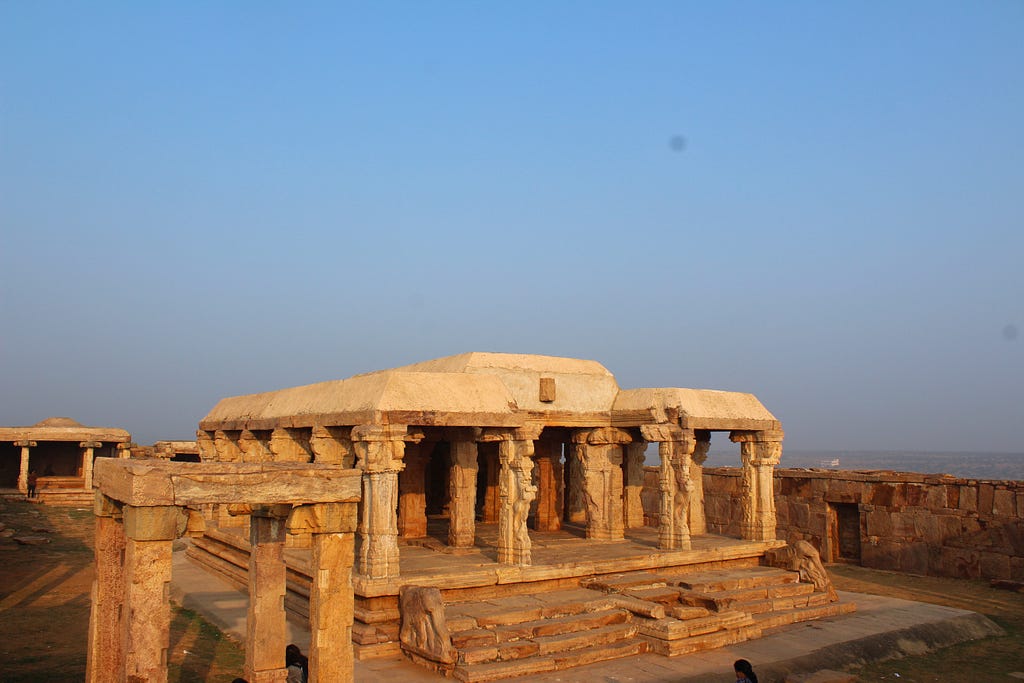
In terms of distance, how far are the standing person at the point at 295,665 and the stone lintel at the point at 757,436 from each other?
1109 centimetres

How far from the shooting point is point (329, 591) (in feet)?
27.7

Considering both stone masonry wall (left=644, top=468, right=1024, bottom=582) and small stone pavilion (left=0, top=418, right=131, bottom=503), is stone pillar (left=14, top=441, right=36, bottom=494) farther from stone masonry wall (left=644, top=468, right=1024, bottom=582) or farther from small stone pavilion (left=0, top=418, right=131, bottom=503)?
stone masonry wall (left=644, top=468, right=1024, bottom=582)

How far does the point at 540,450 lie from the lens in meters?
19.9

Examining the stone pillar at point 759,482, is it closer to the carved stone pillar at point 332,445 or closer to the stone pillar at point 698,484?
the stone pillar at point 698,484

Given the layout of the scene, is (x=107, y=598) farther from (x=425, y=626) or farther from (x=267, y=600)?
(x=425, y=626)

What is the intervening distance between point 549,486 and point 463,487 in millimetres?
4716

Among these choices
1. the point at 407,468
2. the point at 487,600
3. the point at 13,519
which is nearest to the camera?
the point at 487,600

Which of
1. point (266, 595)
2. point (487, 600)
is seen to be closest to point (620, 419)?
point (487, 600)

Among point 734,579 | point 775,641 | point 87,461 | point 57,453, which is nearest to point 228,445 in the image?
point 734,579

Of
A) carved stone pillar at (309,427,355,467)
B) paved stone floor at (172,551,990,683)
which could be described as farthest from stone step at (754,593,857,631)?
carved stone pillar at (309,427,355,467)

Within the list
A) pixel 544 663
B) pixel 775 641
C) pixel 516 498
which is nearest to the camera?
pixel 544 663

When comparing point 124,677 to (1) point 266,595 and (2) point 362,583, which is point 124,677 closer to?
(1) point 266,595

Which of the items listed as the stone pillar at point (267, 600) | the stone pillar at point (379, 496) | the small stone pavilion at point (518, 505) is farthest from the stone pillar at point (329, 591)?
the stone pillar at point (379, 496)

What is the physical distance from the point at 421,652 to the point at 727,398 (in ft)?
31.1
